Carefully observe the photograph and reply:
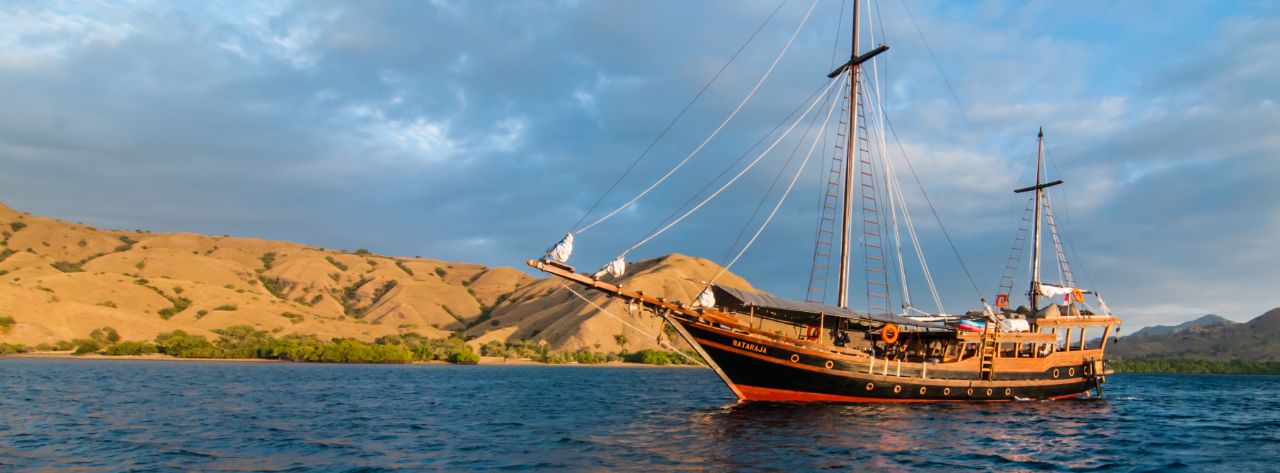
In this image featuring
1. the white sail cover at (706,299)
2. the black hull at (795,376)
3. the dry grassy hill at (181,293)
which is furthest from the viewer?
the dry grassy hill at (181,293)

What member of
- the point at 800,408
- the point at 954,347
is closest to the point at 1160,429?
the point at 954,347

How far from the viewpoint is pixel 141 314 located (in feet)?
352

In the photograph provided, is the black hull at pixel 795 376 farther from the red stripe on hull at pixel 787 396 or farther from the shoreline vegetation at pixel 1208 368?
the shoreline vegetation at pixel 1208 368

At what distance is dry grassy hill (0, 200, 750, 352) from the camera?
3937 inches

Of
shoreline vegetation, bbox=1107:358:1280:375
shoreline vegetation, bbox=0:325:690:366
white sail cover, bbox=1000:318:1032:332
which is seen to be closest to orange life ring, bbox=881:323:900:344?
white sail cover, bbox=1000:318:1032:332

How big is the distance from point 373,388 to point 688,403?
22512 millimetres

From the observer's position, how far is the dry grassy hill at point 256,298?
100000mm

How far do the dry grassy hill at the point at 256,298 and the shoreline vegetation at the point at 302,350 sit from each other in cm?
355

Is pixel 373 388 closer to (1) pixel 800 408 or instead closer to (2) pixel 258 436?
(2) pixel 258 436

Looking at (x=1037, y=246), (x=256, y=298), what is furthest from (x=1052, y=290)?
(x=256, y=298)

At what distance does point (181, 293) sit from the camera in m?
126

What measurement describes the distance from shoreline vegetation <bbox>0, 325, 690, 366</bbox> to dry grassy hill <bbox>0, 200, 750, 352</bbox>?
3552 millimetres

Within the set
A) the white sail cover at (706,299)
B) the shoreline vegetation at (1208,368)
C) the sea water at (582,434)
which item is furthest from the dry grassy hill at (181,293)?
the shoreline vegetation at (1208,368)

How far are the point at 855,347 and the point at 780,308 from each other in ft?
26.1
